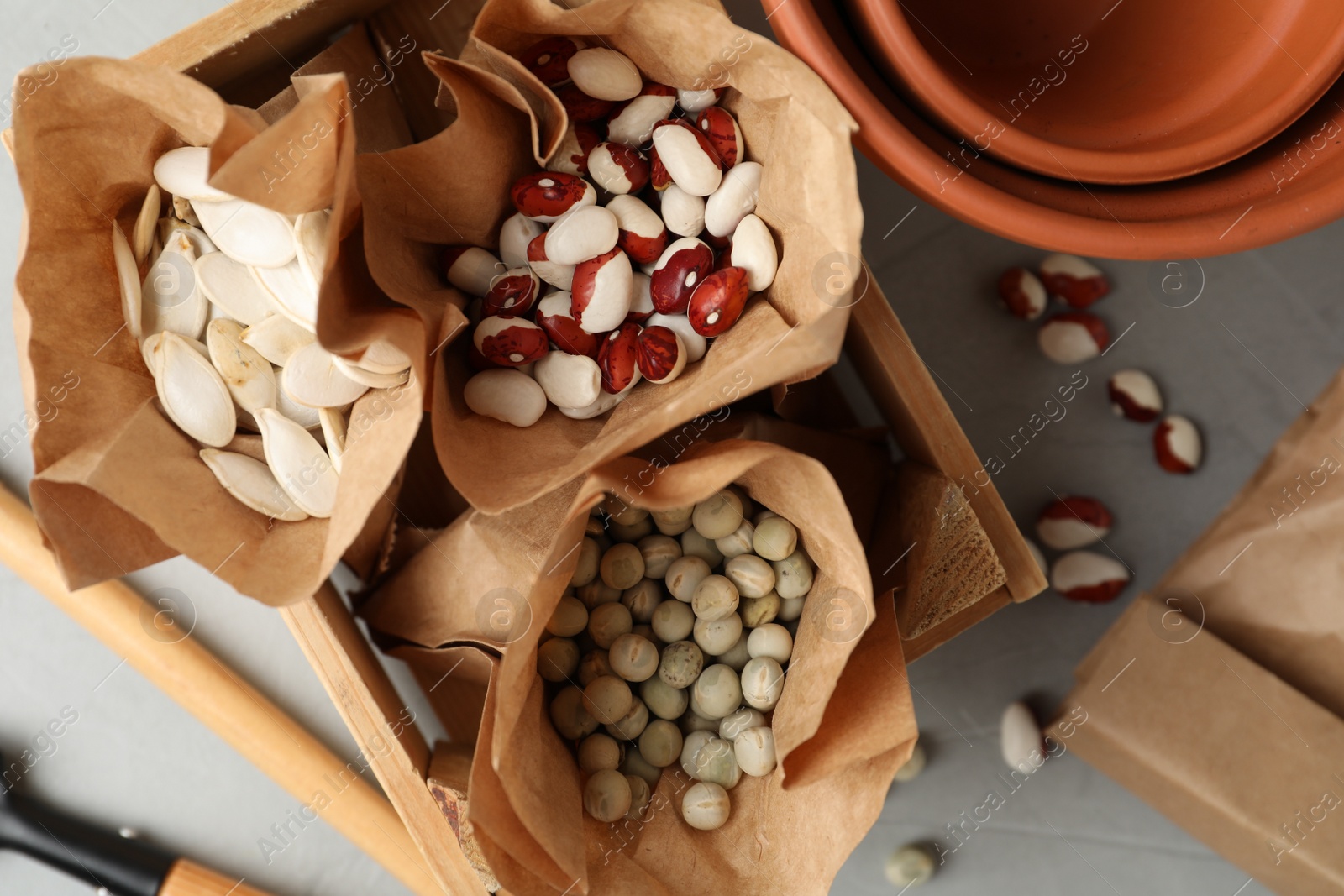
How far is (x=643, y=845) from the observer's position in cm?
59

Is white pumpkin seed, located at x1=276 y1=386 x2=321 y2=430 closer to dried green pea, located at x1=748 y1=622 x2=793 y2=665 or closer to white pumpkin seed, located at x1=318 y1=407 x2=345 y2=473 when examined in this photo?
white pumpkin seed, located at x1=318 y1=407 x2=345 y2=473

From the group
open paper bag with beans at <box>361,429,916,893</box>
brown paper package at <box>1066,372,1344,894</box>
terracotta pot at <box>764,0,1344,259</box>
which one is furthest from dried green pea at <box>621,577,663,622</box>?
brown paper package at <box>1066,372,1344,894</box>

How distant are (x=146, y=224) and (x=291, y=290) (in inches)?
3.9

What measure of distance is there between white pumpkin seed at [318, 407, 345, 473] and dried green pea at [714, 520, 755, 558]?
9.6 inches

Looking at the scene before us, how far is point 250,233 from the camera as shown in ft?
1.72

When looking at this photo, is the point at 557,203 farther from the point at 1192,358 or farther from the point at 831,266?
the point at 1192,358

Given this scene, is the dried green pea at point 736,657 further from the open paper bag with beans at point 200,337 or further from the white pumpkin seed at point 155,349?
the white pumpkin seed at point 155,349

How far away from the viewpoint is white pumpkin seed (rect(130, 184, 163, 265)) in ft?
1.76

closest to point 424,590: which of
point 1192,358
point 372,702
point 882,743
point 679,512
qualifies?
point 372,702

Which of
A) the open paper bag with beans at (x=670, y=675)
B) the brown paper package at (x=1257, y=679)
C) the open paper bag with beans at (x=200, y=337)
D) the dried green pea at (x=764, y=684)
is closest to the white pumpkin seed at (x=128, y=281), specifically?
the open paper bag with beans at (x=200, y=337)

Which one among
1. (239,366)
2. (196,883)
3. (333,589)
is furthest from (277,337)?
(196,883)

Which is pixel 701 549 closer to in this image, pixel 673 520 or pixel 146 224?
pixel 673 520

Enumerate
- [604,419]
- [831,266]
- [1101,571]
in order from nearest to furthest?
[831,266], [604,419], [1101,571]

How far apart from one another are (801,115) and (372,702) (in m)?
0.46
